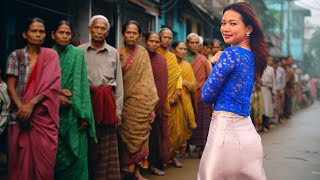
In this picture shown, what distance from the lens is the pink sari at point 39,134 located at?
406 centimetres

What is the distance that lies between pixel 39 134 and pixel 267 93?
31.8 ft

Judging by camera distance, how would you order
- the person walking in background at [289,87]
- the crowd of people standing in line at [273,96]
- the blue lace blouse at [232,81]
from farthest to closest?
the person walking in background at [289,87] → the crowd of people standing in line at [273,96] → the blue lace blouse at [232,81]

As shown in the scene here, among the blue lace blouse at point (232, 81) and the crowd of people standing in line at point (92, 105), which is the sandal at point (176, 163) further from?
the blue lace blouse at point (232, 81)

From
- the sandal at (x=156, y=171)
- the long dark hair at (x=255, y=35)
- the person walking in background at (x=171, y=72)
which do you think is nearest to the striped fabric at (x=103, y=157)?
the sandal at (x=156, y=171)

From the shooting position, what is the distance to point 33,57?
427cm

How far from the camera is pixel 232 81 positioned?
2852mm

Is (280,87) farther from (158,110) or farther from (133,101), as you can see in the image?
(133,101)

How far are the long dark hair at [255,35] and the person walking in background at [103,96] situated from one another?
2.31 m

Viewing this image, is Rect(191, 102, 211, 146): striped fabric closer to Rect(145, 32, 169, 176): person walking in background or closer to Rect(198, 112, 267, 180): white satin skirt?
Rect(145, 32, 169, 176): person walking in background

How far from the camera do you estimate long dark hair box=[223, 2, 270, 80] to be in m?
2.90

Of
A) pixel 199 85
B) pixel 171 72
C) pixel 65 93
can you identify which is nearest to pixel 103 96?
pixel 65 93

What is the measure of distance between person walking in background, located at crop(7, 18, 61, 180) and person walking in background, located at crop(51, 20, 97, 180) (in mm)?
270

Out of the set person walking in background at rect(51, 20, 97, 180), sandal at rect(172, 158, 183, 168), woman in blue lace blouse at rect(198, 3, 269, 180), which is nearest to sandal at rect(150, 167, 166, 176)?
sandal at rect(172, 158, 183, 168)

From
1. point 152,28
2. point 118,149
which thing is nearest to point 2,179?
point 118,149
